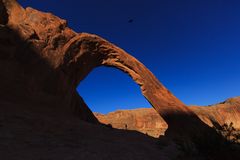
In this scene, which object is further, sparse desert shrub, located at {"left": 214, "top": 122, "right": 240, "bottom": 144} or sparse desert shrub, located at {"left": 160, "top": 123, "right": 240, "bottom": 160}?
sparse desert shrub, located at {"left": 214, "top": 122, "right": 240, "bottom": 144}

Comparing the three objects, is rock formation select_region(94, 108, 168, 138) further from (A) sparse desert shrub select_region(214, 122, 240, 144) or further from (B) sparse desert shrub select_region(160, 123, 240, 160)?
(B) sparse desert shrub select_region(160, 123, 240, 160)

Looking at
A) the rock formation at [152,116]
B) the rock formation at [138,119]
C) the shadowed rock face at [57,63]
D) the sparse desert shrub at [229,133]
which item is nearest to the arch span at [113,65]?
the shadowed rock face at [57,63]

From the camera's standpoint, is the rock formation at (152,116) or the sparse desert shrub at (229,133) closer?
the sparse desert shrub at (229,133)

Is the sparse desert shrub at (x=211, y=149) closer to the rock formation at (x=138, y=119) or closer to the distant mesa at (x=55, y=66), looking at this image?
the distant mesa at (x=55, y=66)

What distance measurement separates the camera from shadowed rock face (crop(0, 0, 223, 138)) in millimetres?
10672

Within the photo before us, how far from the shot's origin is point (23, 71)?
10.8 m

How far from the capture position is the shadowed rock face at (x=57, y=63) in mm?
10672

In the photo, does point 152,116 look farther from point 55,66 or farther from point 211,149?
point 211,149

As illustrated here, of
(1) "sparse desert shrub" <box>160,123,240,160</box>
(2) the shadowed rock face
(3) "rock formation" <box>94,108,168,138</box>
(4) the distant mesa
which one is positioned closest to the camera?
(1) "sparse desert shrub" <box>160,123,240,160</box>

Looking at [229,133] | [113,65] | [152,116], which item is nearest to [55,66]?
[113,65]

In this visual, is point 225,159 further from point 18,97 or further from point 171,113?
point 171,113

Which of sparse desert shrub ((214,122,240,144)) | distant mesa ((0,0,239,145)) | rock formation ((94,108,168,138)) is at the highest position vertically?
rock formation ((94,108,168,138))

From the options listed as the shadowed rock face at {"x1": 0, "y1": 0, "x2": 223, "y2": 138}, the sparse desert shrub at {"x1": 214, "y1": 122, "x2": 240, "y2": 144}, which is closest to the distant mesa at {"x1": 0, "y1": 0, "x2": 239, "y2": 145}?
the shadowed rock face at {"x1": 0, "y1": 0, "x2": 223, "y2": 138}

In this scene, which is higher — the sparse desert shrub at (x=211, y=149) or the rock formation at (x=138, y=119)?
the rock formation at (x=138, y=119)
